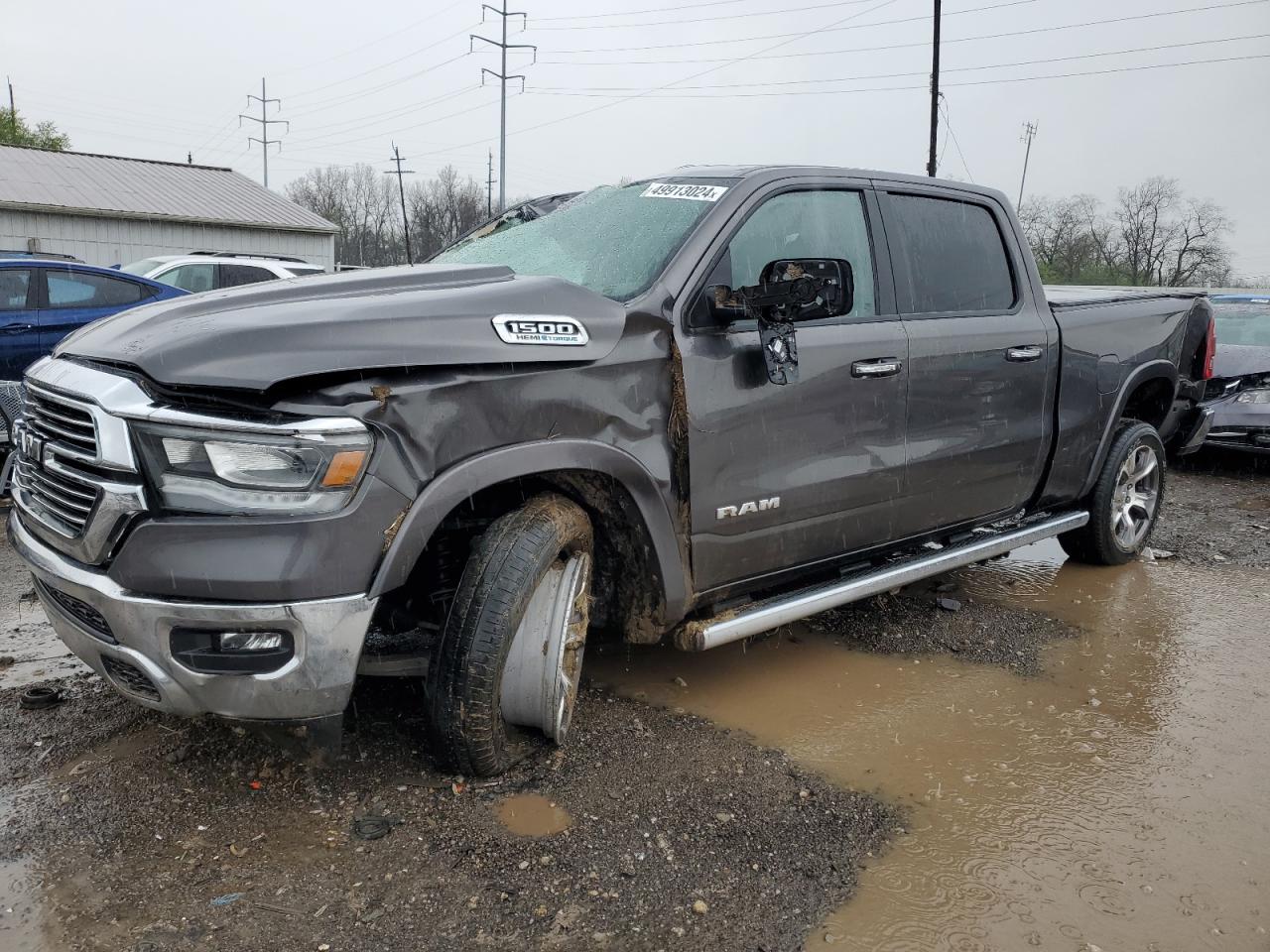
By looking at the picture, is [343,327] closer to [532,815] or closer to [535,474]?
[535,474]

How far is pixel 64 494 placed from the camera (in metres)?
2.67

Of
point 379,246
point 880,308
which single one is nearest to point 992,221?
point 880,308

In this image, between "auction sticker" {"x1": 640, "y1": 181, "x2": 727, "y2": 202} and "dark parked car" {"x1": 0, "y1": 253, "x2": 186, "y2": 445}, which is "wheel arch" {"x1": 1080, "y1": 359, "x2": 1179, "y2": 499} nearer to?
"auction sticker" {"x1": 640, "y1": 181, "x2": 727, "y2": 202}

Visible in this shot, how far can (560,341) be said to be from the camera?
2924 mm

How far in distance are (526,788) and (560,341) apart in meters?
1.36

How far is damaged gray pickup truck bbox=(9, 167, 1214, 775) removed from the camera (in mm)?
2477

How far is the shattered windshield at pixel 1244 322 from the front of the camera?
1008 cm

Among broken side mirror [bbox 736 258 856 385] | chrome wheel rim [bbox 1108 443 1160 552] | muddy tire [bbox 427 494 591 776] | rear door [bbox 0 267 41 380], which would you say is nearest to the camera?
muddy tire [bbox 427 494 591 776]

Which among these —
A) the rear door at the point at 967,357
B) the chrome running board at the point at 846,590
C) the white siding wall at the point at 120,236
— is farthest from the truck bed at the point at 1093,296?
the white siding wall at the point at 120,236

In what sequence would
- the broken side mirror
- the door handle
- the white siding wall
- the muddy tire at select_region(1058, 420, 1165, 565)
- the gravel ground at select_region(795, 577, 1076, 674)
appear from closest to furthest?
the broken side mirror → the door handle → the gravel ground at select_region(795, 577, 1076, 674) → the muddy tire at select_region(1058, 420, 1165, 565) → the white siding wall

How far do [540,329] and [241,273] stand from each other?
13.0m

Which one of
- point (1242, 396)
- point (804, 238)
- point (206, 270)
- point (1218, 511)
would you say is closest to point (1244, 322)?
point (1242, 396)

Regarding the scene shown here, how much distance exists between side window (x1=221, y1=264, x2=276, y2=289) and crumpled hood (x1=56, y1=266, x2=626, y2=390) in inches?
477

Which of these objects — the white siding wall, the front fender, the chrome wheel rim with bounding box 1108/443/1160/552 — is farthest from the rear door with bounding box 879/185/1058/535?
the white siding wall
